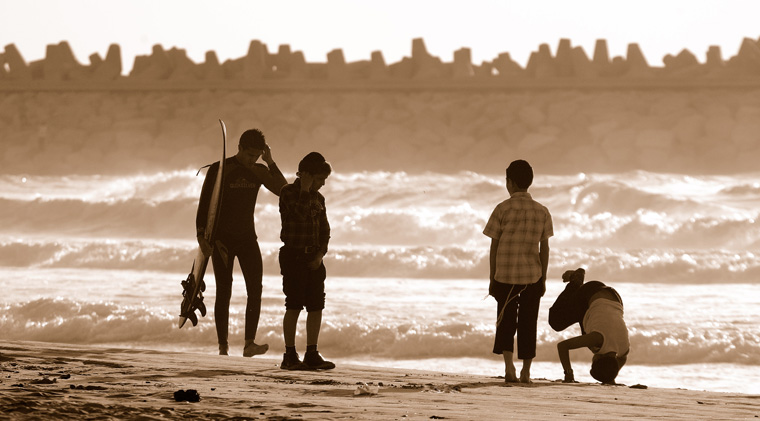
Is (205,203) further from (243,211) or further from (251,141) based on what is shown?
(251,141)

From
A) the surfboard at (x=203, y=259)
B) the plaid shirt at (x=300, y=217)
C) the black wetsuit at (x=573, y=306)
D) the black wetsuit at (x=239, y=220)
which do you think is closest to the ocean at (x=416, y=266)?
the black wetsuit at (x=573, y=306)

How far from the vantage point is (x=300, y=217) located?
607 cm

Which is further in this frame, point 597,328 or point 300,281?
point 597,328

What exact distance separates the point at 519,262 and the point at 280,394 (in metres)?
1.60

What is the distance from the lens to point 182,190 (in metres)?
28.3

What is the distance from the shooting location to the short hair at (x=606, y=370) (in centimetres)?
620

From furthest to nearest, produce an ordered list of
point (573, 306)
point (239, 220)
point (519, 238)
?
point (239, 220), point (573, 306), point (519, 238)

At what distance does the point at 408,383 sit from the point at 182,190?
23.3 meters

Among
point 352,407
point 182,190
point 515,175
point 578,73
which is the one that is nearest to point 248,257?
point 515,175

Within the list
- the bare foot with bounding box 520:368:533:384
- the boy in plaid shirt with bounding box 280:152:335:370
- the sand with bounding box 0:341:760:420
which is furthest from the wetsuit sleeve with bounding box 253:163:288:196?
the bare foot with bounding box 520:368:533:384

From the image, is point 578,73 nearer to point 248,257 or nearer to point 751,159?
point 751,159

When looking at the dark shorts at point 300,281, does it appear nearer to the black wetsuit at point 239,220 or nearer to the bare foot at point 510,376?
the black wetsuit at point 239,220

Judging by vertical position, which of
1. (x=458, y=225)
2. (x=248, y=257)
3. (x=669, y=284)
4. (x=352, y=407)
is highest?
(x=458, y=225)

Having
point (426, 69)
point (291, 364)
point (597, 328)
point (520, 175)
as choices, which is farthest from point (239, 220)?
point (426, 69)
